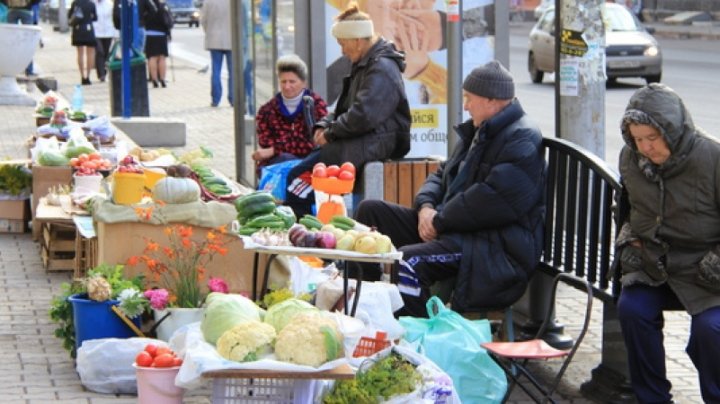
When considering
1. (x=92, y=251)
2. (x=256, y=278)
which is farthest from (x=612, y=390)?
(x=92, y=251)

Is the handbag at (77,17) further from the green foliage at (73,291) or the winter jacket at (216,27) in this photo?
the green foliage at (73,291)

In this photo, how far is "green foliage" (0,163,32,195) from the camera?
10250 mm

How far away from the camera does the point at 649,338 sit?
5.81 meters

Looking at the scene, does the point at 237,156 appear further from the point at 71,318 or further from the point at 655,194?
the point at 655,194

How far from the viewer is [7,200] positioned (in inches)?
408

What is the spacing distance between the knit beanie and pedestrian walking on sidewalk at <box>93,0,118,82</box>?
18.9m

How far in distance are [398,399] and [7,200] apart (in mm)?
5786

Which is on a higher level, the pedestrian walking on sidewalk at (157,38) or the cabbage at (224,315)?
the pedestrian walking on sidewalk at (157,38)

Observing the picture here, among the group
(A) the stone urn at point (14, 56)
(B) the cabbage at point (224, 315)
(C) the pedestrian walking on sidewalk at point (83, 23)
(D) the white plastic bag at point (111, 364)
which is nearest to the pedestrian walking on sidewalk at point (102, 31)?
(C) the pedestrian walking on sidewalk at point (83, 23)

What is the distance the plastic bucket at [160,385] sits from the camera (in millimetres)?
5684

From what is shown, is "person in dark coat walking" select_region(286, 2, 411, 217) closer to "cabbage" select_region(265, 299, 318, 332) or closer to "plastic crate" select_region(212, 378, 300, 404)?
"cabbage" select_region(265, 299, 318, 332)

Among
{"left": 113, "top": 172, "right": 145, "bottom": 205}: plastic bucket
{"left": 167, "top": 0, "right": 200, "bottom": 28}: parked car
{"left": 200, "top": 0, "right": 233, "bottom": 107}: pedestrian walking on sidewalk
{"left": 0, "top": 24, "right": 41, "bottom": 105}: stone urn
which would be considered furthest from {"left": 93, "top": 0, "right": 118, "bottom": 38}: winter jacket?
{"left": 167, "top": 0, "right": 200, "bottom": 28}: parked car

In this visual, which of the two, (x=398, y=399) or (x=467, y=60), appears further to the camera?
(x=467, y=60)

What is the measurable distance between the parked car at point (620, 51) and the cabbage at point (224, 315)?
17401 millimetres
